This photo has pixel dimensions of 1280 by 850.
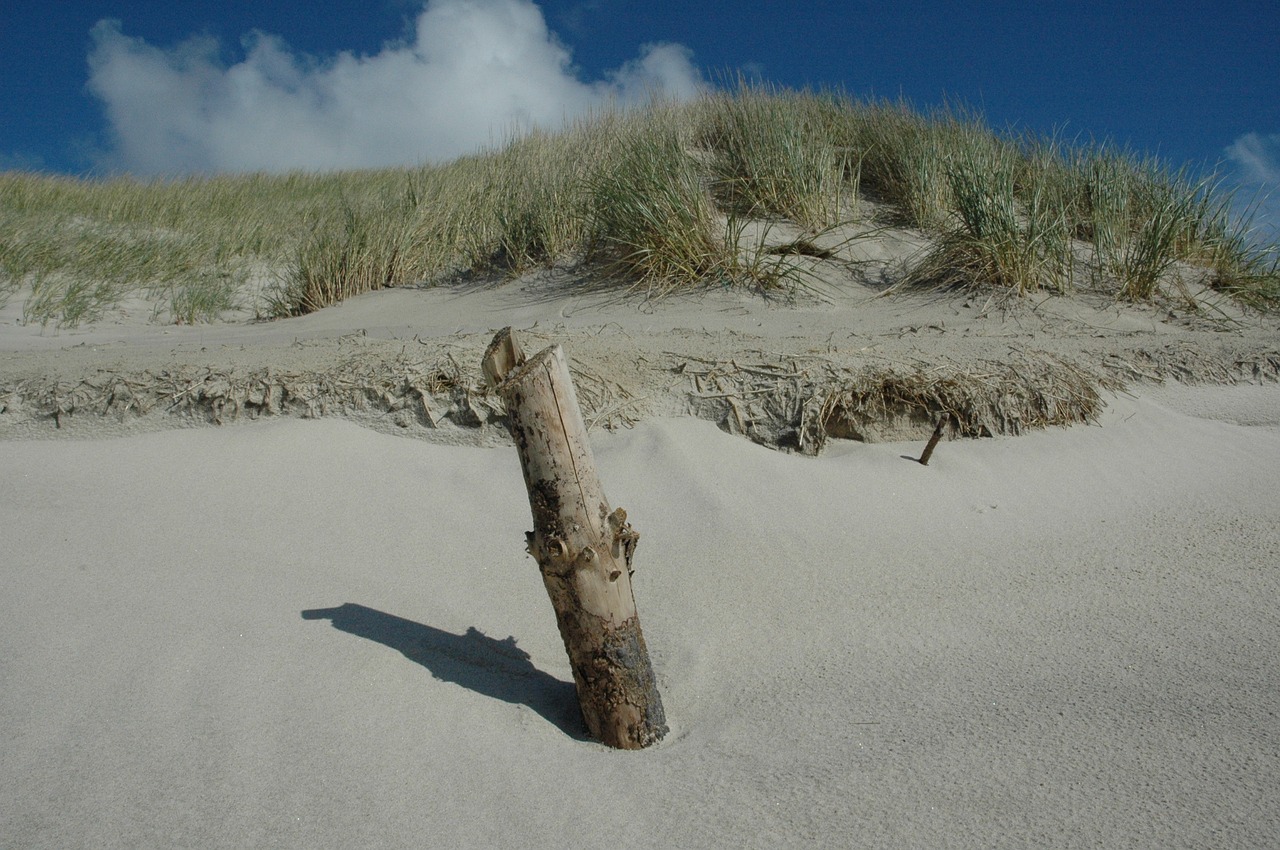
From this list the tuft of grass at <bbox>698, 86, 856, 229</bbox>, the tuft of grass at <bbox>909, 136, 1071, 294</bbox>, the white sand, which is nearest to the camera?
the white sand

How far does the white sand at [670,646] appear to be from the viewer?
81.7 inches

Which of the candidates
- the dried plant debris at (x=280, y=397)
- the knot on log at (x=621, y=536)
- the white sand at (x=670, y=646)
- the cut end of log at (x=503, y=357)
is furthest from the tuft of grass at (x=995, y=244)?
the cut end of log at (x=503, y=357)

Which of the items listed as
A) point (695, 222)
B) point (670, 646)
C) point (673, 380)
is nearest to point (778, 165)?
point (695, 222)

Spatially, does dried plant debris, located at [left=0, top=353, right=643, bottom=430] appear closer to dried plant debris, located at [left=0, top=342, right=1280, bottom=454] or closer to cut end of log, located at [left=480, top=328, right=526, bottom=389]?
dried plant debris, located at [left=0, top=342, right=1280, bottom=454]

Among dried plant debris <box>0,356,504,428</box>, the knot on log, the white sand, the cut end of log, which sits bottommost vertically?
the white sand

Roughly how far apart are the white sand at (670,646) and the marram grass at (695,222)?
2401 mm

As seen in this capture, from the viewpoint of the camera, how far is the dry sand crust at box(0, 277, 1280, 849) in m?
2.10

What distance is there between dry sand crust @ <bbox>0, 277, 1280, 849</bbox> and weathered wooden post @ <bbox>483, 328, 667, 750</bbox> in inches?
4.5

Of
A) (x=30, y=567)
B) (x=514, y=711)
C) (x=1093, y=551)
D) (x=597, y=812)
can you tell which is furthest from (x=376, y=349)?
(x=1093, y=551)

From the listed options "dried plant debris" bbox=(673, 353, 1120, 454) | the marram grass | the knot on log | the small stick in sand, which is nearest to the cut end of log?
the knot on log

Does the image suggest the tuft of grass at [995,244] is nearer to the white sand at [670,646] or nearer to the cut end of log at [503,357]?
the white sand at [670,646]

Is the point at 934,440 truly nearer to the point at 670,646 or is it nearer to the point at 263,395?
the point at 670,646

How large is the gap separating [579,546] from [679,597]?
0.95 m

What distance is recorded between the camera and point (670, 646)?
2.85 metres
